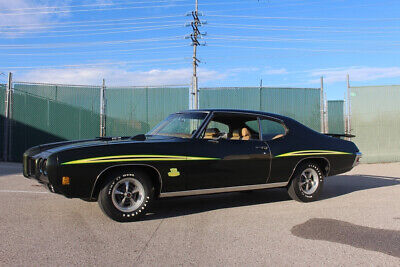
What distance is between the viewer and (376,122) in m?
12.1

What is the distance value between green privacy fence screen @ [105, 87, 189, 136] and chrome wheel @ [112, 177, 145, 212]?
772cm

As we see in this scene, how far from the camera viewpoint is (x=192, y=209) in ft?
17.5

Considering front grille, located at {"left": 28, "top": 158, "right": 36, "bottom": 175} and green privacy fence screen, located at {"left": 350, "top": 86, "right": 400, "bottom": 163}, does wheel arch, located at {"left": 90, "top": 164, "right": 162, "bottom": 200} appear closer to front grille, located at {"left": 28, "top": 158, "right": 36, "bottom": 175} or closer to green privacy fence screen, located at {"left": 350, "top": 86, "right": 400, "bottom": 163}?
front grille, located at {"left": 28, "top": 158, "right": 36, "bottom": 175}

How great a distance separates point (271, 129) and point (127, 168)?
252cm

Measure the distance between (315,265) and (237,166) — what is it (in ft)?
7.00

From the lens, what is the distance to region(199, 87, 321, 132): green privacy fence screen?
39.9 ft

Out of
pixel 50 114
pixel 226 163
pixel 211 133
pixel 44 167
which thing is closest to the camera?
pixel 44 167

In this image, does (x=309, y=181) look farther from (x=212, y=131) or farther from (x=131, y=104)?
(x=131, y=104)

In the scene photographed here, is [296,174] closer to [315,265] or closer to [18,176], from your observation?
[315,265]

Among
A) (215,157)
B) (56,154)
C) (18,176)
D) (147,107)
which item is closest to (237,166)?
(215,157)

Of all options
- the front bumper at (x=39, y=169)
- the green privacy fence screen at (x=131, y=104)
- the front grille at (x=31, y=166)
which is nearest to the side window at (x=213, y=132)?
the front bumper at (x=39, y=169)

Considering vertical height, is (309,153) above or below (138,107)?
below

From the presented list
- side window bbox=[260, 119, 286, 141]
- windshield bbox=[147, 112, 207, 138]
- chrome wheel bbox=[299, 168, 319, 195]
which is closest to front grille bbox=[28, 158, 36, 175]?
windshield bbox=[147, 112, 207, 138]

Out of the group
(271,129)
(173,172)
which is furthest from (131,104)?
(173,172)
